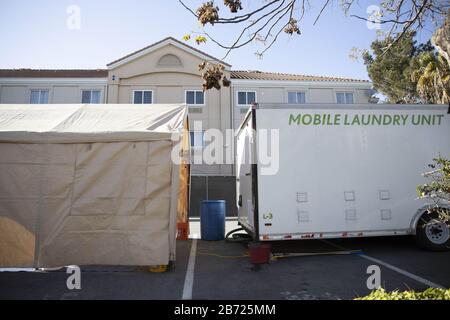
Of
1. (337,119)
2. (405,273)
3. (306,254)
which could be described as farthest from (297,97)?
(405,273)

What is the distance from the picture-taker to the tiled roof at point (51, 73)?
22250mm

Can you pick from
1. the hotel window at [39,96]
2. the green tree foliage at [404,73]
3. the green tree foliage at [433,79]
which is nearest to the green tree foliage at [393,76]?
the green tree foliage at [404,73]

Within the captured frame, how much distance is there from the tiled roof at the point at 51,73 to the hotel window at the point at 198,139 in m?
8.03

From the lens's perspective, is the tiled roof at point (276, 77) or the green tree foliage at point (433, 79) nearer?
the green tree foliage at point (433, 79)

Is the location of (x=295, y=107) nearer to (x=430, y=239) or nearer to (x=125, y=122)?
(x=125, y=122)

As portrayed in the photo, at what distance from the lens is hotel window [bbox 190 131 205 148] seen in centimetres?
2102

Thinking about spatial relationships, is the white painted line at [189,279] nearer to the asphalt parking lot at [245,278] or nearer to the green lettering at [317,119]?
the asphalt parking lot at [245,278]

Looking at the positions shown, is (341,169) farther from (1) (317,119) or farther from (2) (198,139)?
(2) (198,139)

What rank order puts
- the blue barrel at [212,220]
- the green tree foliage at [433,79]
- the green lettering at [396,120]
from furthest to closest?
1. the green tree foliage at [433,79]
2. the blue barrel at [212,220]
3. the green lettering at [396,120]

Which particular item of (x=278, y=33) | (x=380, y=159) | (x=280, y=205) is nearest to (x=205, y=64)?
(x=278, y=33)

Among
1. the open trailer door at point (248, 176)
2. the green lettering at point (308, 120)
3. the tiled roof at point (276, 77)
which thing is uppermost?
the tiled roof at point (276, 77)

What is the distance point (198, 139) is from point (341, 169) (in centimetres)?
1514

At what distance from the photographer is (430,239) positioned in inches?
283
